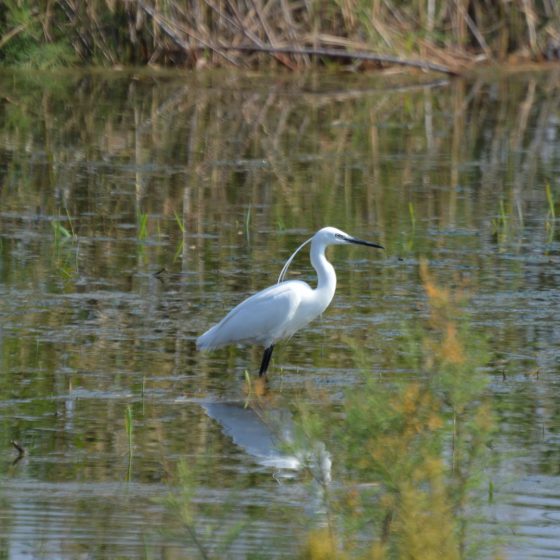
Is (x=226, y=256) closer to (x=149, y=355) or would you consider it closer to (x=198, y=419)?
(x=149, y=355)

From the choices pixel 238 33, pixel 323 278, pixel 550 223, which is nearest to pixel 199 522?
pixel 323 278

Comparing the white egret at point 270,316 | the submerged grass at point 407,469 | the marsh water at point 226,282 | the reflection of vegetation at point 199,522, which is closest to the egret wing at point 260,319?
the white egret at point 270,316

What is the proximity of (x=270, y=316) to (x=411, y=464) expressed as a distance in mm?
3250

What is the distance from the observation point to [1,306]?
8.21 metres

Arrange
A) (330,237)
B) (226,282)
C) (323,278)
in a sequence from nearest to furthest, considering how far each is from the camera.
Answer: (323,278), (330,237), (226,282)

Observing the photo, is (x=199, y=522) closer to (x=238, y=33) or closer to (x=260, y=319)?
(x=260, y=319)

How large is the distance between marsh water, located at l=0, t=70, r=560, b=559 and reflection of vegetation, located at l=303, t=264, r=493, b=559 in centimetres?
25

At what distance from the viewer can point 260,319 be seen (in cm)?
701

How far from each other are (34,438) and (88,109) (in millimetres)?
10885

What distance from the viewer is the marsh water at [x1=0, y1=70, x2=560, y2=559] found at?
5195 mm

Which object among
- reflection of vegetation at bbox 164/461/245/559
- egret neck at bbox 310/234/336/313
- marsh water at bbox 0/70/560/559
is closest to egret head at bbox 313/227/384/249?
egret neck at bbox 310/234/336/313

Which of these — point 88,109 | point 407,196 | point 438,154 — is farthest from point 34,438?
point 88,109

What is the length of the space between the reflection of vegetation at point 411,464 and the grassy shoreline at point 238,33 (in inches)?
587

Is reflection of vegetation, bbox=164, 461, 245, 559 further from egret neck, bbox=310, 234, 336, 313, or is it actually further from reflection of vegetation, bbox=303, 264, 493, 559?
egret neck, bbox=310, 234, 336, 313
